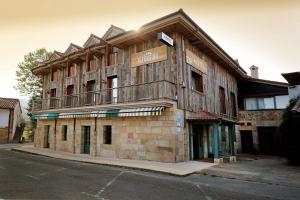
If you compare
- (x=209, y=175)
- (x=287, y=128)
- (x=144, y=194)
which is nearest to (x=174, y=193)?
(x=144, y=194)

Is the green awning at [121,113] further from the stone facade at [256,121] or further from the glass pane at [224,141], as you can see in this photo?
the stone facade at [256,121]

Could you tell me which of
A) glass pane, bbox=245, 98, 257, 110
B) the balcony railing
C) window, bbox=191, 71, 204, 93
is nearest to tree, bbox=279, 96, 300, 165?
window, bbox=191, 71, 204, 93

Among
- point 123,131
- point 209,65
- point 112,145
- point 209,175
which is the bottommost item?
point 209,175

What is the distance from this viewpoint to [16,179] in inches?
300

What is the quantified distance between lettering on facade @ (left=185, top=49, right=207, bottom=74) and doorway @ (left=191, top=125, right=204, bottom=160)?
4.00 metres

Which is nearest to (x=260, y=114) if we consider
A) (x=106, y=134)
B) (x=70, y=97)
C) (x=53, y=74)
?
(x=106, y=134)

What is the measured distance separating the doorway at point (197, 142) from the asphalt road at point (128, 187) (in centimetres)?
505

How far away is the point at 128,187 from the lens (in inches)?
263

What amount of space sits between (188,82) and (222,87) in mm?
6030

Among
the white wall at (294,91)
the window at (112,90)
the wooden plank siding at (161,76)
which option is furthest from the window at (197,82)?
the white wall at (294,91)

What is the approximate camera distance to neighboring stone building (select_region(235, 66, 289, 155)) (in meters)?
18.0

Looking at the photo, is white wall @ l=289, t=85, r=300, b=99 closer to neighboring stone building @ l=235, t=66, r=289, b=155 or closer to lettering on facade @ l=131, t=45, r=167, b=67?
neighboring stone building @ l=235, t=66, r=289, b=155

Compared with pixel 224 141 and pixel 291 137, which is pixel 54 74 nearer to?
pixel 224 141

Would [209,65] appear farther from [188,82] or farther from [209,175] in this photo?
[209,175]
